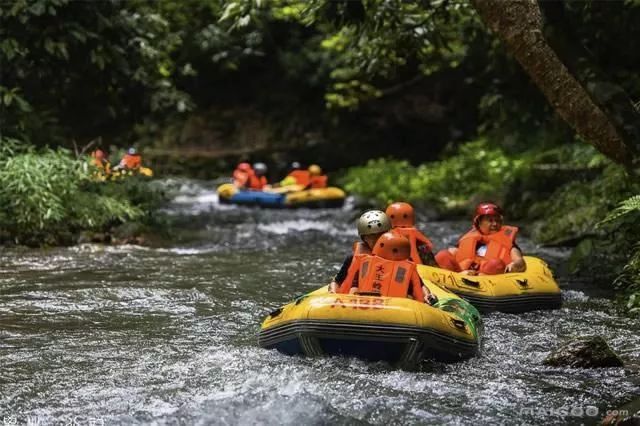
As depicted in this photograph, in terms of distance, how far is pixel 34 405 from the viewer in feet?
16.7

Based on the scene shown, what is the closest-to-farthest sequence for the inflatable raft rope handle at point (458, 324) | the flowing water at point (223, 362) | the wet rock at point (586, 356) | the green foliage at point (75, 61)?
the flowing water at point (223, 362)
the wet rock at point (586, 356)
the inflatable raft rope handle at point (458, 324)
the green foliage at point (75, 61)

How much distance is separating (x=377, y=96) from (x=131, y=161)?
6.41 meters

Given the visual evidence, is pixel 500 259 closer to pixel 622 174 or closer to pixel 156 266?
pixel 622 174

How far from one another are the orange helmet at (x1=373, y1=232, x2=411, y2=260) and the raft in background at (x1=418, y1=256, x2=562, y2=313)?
1439 mm

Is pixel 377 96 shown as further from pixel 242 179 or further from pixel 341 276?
pixel 341 276

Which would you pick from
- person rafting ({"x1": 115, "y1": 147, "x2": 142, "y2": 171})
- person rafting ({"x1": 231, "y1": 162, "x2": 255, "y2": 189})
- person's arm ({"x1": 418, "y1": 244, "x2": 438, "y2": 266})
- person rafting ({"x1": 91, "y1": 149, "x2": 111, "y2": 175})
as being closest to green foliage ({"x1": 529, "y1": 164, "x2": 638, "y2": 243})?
person's arm ({"x1": 418, "y1": 244, "x2": 438, "y2": 266})

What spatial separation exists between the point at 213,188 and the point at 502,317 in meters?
14.6

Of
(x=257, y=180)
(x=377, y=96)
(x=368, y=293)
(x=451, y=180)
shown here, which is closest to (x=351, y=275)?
(x=368, y=293)

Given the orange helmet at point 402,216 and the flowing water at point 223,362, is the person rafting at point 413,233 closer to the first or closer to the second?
the orange helmet at point 402,216

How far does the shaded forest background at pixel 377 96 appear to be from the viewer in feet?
26.7

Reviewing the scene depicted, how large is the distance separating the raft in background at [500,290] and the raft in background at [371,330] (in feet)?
5.37

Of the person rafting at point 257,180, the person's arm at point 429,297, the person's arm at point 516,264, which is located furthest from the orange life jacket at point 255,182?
the person's arm at point 429,297

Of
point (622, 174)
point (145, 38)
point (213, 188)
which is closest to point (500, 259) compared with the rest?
point (622, 174)

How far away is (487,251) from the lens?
27.9ft
